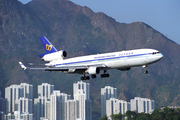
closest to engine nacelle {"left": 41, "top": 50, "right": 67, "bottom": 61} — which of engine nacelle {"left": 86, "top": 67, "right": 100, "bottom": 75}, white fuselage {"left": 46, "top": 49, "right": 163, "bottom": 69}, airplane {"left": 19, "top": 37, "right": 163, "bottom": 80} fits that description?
airplane {"left": 19, "top": 37, "right": 163, "bottom": 80}

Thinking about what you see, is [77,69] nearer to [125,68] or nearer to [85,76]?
[85,76]

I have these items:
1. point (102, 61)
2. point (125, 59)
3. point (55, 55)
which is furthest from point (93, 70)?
point (55, 55)

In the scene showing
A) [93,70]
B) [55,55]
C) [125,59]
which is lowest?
[93,70]

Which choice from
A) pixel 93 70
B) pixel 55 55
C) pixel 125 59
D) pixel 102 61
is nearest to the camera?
pixel 125 59

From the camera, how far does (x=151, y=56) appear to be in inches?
3201

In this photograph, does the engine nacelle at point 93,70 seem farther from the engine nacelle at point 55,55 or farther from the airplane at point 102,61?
the engine nacelle at point 55,55

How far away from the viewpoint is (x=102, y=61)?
86688 millimetres

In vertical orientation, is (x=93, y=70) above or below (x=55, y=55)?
below

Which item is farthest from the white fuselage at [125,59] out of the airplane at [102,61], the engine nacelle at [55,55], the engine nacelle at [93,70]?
the engine nacelle at [55,55]

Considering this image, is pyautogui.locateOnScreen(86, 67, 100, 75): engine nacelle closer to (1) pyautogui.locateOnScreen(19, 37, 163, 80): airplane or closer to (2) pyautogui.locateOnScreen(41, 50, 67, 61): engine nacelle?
(1) pyautogui.locateOnScreen(19, 37, 163, 80): airplane

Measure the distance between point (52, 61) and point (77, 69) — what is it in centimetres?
999

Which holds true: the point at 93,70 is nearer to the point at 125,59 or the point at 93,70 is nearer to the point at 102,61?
the point at 102,61

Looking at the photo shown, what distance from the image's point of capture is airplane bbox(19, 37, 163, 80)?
81.9 metres

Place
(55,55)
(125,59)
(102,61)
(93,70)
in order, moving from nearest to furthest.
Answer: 1. (125,59)
2. (93,70)
3. (102,61)
4. (55,55)
